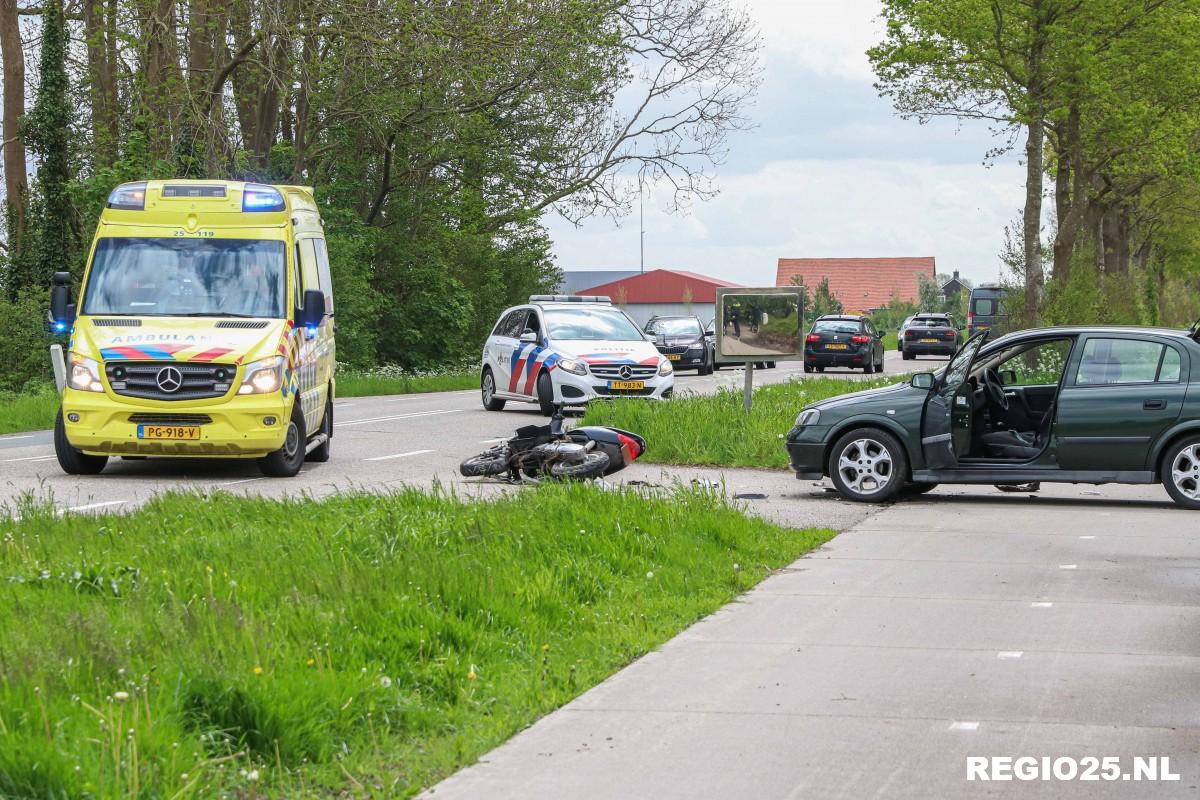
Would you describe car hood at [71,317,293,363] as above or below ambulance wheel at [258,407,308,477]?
above

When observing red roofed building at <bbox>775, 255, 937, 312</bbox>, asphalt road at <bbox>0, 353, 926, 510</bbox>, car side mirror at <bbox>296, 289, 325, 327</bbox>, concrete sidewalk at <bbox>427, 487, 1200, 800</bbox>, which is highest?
red roofed building at <bbox>775, 255, 937, 312</bbox>

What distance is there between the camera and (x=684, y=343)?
43.2 m

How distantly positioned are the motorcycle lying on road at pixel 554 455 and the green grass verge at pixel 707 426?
1.92 metres

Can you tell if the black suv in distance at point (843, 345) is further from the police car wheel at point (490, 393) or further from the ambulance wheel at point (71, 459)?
the ambulance wheel at point (71, 459)

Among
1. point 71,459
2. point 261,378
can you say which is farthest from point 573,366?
point 71,459

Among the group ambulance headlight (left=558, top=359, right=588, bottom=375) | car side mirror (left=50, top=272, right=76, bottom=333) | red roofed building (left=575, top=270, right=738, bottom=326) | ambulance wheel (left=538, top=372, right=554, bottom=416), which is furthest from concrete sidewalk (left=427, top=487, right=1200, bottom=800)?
red roofed building (left=575, top=270, right=738, bottom=326)

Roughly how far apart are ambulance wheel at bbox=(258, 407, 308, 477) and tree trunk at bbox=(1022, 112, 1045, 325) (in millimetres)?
21490

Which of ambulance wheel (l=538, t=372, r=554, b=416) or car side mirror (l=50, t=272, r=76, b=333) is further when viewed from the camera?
ambulance wheel (l=538, t=372, r=554, b=416)

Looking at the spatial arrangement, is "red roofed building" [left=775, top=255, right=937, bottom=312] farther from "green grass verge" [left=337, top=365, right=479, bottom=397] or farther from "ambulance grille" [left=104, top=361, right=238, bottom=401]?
"ambulance grille" [left=104, top=361, right=238, bottom=401]

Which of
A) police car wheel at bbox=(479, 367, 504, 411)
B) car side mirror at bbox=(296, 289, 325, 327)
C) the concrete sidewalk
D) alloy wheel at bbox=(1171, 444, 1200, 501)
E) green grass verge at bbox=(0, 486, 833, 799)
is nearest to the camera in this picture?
green grass verge at bbox=(0, 486, 833, 799)

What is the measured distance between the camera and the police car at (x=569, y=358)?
2344 cm

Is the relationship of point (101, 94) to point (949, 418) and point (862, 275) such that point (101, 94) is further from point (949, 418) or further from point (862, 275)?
point (862, 275)

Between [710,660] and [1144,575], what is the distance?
378cm

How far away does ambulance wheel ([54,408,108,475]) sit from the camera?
15102mm
